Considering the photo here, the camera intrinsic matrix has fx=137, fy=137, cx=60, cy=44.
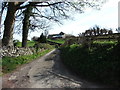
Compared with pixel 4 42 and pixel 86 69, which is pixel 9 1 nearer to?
pixel 4 42

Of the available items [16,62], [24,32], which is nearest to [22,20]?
[24,32]

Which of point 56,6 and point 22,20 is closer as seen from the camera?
point 56,6

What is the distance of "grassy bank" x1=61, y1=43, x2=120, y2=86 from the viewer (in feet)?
22.8

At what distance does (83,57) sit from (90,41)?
5.14 feet

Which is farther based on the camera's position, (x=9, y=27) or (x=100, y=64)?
(x=9, y=27)

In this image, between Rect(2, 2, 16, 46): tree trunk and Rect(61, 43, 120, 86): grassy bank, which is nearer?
Rect(61, 43, 120, 86): grassy bank

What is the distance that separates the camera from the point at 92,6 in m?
15.3

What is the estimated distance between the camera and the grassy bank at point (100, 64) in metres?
6.96

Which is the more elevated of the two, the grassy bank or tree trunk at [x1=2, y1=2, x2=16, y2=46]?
tree trunk at [x1=2, y1=2, x2=16, y2=46]

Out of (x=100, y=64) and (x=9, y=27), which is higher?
(x=9, y=27)

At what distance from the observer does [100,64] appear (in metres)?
7.77

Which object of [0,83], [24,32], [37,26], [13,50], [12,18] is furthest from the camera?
[37,26]

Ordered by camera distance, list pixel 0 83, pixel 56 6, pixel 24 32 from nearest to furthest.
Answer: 1. pixel 0 83
2. pixel 56 6
3. pixel 24 32

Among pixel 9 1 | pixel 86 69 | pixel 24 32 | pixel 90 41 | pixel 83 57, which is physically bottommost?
pixel 86 69
